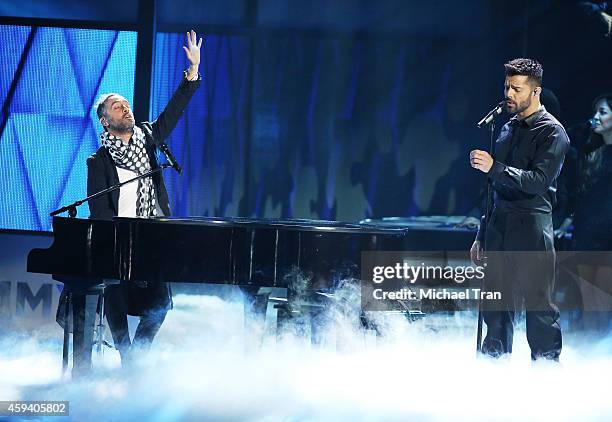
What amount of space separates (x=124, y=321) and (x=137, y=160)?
0.85 meters

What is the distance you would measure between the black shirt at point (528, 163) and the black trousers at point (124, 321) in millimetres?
1870

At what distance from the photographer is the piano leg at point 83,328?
13.1ft

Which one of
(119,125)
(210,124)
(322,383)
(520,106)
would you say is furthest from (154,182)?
(210,124)

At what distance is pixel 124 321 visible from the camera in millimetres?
4430

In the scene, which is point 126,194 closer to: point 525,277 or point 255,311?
point 255,311

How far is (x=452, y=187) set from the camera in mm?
6629

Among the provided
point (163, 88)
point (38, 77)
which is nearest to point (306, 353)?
point (163, 88)

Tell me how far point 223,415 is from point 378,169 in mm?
3406

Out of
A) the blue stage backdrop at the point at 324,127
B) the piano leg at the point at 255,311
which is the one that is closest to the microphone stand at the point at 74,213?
the piano leg at the point at 255,311

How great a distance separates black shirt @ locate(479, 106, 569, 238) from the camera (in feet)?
13.0

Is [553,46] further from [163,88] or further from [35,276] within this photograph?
[35,276]

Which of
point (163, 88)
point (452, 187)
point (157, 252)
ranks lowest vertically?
point (157, 252)

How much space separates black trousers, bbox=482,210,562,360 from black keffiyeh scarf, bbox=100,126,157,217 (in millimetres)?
1770

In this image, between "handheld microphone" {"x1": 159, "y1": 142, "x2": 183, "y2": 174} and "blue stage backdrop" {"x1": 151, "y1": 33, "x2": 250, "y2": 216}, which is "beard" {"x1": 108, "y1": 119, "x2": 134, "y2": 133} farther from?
"blue stage backdrop" {"x1": 151, "y1": 33, "x2": 250, "y2": 216}
